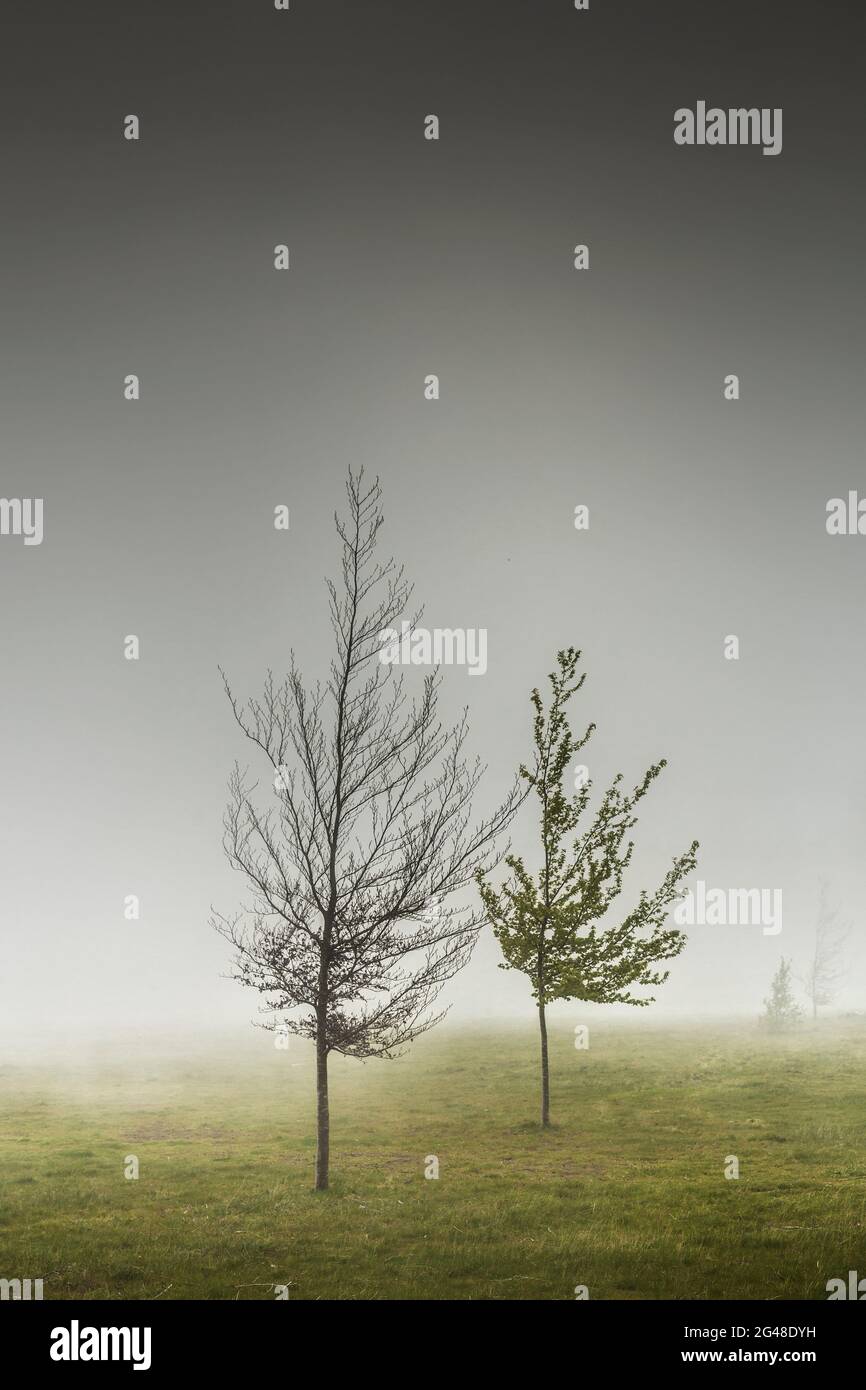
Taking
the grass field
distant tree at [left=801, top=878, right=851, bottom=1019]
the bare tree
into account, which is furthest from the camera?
distant tree at [left=801, top=878, right=851, bottom=1019]

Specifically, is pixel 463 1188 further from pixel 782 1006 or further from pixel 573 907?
pixel 782 1006

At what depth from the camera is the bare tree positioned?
53.9 ft

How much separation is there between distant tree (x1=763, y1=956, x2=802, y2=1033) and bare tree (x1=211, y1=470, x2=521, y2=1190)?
40374 mm

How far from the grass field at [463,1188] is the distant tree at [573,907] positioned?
4.11m

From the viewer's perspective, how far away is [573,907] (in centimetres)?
2155

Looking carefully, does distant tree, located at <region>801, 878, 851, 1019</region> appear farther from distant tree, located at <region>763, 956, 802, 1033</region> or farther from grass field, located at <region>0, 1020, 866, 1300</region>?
grass field, located at <region>0, 1020, 866, 1300</region>

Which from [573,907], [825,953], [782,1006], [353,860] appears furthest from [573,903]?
[825,953]

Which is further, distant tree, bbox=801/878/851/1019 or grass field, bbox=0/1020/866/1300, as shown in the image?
distant tree, bbox=801/878/851/1019

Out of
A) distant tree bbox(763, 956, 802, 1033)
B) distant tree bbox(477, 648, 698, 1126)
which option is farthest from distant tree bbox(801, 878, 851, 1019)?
distant tree bbox(477, 648, 698, 1126)

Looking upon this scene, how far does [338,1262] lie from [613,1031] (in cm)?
4478

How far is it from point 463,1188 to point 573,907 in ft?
25.9

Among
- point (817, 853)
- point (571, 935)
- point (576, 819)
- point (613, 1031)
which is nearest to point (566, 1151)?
point (571, 935)

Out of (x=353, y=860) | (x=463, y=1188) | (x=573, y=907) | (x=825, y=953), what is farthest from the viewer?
(x=825, y=953)
